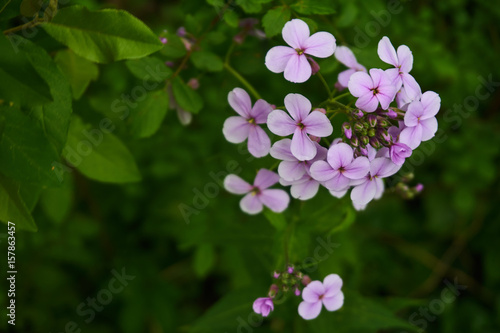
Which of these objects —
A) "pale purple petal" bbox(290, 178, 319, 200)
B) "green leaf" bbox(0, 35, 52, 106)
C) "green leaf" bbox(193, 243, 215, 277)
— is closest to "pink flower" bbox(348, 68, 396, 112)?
"pale purple petal" bbox(290, 178, 319, 200)

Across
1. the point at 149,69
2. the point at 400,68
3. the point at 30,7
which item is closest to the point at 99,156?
the point at 149,69

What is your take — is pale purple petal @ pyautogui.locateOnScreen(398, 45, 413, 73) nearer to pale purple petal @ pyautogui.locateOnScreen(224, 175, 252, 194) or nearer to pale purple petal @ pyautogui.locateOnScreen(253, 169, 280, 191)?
pale purple petal @ pyautogui.locateOnScreen(253, 169, 280, 191)

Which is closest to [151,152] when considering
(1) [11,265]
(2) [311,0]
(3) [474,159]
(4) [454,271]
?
(1) [11,265]

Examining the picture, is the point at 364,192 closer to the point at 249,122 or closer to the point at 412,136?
the point at 412,136

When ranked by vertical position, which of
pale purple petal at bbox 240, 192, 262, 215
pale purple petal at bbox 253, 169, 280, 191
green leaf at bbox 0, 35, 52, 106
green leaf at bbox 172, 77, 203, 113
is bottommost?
pale purple petal at bbox 240, 192, 262, 215

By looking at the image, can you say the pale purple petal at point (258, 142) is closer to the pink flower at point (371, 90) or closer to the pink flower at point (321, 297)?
the pink flower at point (371, 90)

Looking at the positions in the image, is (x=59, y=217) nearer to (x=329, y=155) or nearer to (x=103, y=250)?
(x=103, y=250)
